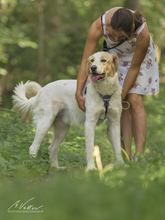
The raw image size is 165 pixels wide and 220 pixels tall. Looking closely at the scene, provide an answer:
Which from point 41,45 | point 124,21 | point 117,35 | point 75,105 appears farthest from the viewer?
point 41,45

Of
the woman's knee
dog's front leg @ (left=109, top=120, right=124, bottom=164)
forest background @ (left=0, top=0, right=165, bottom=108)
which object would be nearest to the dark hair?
the woman's knee

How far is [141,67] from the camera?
4.21 meters

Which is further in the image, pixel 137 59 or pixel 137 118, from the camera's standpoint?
pixel 137 118

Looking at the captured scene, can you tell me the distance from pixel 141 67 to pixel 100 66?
775mm

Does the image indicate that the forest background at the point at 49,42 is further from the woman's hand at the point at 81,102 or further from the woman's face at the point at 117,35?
the woman's face at the point at 117,35

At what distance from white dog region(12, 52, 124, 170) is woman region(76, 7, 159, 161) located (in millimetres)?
257

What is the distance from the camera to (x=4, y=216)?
1712mm

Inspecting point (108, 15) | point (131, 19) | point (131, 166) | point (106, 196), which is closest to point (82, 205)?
point (106, 196)

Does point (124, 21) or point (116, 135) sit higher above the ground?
point (124, 21)

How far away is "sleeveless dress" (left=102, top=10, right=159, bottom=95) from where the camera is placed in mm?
4137

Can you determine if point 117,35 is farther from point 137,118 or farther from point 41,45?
point 41,45

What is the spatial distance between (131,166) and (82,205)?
111 centimetres

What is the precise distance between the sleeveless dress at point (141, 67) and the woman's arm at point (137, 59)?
4.8 inches

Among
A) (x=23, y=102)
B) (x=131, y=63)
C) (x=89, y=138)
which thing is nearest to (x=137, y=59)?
(x=131, y=63)
